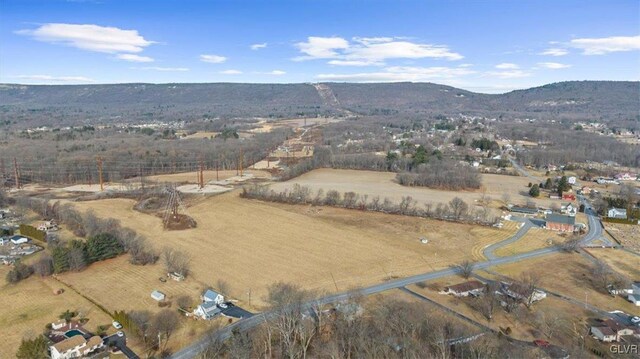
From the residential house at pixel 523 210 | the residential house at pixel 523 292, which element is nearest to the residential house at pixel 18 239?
the residential house at pixel 523 292

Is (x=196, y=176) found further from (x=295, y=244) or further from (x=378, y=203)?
(x=295, y=244)

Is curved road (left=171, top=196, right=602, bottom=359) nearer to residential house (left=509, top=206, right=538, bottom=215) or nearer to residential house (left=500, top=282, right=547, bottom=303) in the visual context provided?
residential house (left=500, top=282, right=547, bottom=303)

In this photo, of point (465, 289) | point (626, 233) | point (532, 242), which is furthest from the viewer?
point (626, 233)

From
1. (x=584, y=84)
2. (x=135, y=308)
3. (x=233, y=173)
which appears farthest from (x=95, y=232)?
(x=584, y=84)

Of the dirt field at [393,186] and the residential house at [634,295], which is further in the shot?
the dirt field at [393,186]

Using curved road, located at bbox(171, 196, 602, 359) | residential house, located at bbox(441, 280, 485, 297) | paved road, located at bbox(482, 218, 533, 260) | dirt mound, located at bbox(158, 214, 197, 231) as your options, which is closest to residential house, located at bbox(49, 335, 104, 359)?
curved road, located at bbox(171, 196, 602, 359)

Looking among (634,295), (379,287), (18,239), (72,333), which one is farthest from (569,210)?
(18,239)

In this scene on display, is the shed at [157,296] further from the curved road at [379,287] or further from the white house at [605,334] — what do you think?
the white house at [605,334]
